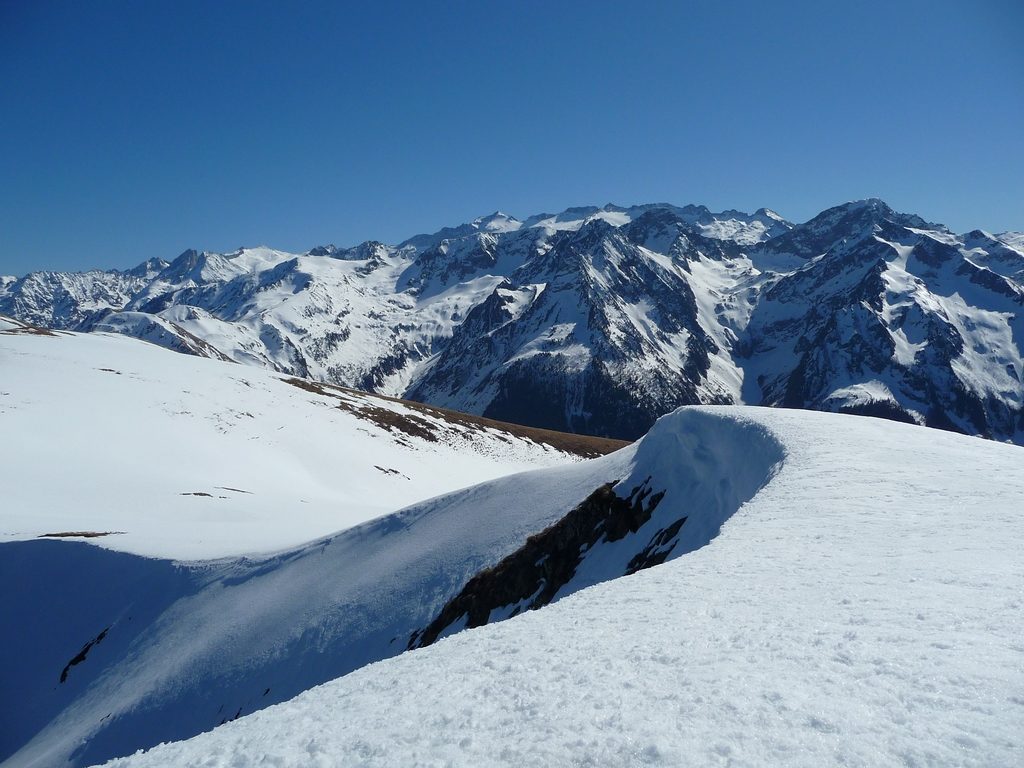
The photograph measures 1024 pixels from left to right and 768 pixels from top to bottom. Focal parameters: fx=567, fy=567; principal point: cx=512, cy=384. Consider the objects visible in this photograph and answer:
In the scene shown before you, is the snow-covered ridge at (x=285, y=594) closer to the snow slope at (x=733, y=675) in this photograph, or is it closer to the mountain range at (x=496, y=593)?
the mountain range at (x=496, y=593)

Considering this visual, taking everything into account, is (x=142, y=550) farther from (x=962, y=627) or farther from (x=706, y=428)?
(x=962, y=627)

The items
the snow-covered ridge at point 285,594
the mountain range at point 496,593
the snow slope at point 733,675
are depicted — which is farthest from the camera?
the snow-covered ridge at point 285,594

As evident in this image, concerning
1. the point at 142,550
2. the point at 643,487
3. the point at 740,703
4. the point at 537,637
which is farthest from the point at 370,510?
the point at 740,703

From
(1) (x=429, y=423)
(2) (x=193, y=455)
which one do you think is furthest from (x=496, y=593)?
(1) (x=429, y=423)

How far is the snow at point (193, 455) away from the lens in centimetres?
3597

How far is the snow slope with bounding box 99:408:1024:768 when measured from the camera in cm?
493

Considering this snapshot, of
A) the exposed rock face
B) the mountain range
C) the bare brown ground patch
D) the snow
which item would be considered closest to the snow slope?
the mountain range

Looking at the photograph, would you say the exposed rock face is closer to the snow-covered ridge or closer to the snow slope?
the snow-covered ridge

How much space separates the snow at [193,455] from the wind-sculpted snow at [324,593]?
3545 mm

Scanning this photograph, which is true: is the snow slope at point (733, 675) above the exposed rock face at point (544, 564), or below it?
above

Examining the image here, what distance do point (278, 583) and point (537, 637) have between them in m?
24.9

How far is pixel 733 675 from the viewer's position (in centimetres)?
605

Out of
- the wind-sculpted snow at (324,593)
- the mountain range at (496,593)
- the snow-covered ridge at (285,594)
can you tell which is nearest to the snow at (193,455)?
the mountain range at (496,593)

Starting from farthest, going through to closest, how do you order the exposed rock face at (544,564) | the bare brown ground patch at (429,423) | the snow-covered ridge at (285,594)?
the bare brown ground patch at (429,423)
the exposed rock face at (544,564)
the snow-covered ridge at (285,594)
